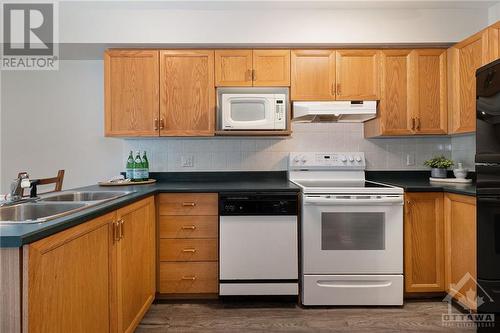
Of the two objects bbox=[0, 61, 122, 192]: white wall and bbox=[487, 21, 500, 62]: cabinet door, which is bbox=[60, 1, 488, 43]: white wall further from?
bbox=[0, 61, 122, 192]: white wall

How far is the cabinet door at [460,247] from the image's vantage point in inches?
80.0

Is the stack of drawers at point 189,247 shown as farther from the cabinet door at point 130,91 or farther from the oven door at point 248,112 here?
the cabinet door at point 130,91

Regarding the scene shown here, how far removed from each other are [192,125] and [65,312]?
1.80 metres

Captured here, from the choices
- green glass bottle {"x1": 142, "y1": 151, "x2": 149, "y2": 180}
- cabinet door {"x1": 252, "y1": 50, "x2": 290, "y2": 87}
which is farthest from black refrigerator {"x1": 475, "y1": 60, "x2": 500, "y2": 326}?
green glass bottle {"x1": 142, "y1": 151, "x2": 149, "y2": 180}

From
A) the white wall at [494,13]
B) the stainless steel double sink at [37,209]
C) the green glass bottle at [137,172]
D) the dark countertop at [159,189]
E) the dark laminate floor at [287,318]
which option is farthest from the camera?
the green glass bottle at [137,172]

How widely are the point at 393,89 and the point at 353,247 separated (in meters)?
1.45

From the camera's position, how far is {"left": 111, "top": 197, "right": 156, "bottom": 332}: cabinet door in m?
1.58

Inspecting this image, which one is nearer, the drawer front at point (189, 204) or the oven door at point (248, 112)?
the drawer front at point (189, 204)

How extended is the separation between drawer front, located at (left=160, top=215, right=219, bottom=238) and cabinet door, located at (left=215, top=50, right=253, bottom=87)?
119cm

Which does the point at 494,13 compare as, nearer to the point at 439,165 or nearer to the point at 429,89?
the point at 429,89

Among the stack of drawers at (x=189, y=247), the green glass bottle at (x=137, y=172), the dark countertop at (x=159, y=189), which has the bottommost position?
the stack of drawers at (x=189, y=247)

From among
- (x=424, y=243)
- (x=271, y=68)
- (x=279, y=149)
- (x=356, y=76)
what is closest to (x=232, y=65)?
(x=271, y=68)

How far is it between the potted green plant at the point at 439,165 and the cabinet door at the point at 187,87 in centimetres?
204

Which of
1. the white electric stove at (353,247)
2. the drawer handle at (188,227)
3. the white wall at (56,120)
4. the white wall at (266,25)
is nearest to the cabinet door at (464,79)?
the white wall at (266,25)
